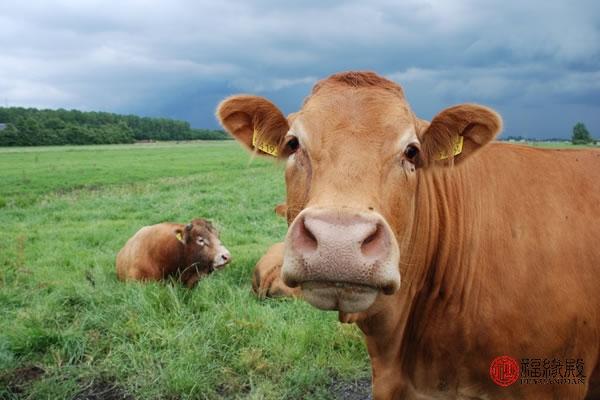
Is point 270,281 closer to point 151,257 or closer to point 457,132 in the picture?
point 151,257

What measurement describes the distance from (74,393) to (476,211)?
13.2ft

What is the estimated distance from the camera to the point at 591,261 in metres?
3.25

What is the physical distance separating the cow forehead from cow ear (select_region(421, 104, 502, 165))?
200mm

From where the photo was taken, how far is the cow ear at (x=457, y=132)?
10.5ft

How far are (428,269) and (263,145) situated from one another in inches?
58.4

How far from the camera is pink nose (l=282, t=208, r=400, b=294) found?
2297mm

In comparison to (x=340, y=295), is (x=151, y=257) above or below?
below

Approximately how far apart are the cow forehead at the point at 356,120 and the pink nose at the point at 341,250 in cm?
62

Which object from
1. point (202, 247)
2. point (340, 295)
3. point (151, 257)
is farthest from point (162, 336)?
point (340, 295)

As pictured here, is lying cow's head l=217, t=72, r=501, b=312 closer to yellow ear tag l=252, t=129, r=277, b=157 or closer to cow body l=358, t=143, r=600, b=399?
yellow ear tag l=252, t=129, r=277, b=157

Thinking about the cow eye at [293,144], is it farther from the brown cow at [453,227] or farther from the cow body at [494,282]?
the cow body at [494,282]

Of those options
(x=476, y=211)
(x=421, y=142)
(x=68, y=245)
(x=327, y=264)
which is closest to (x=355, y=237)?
(x=327, y=264)

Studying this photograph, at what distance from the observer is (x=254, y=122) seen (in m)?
3.68

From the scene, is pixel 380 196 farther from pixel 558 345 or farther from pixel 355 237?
pixel 558 345
